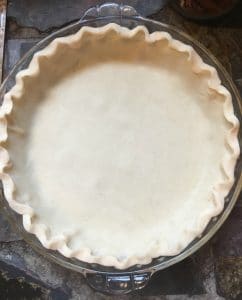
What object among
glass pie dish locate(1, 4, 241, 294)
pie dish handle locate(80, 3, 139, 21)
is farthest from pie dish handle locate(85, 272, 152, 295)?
pie dish handle locate(80, 3, 139, 21)

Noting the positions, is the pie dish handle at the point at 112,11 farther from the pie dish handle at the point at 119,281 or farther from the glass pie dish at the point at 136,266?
the pie dish handle at the point at 119,281

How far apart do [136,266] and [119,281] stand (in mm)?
42

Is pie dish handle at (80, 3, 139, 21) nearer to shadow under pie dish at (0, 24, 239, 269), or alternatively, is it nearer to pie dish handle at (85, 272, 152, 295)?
shadow under pie dish at (0, 24, 239, 269)

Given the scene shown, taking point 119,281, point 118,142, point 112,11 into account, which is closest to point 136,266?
point 119,281

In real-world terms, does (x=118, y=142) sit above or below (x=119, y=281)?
above

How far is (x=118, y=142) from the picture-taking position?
2.71 ft

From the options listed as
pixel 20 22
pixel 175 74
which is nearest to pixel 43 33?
pixel 20 22

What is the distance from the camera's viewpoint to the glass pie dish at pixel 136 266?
2.63ft

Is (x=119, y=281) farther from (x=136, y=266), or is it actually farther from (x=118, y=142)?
(x=118, y=142)

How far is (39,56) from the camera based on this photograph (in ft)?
2.66

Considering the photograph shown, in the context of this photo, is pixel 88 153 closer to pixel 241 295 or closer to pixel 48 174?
pixel 48 174

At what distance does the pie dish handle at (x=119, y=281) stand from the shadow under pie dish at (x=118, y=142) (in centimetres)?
5

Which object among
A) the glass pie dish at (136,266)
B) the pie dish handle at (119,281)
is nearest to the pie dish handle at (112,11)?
the glass pie dish at (136,266)

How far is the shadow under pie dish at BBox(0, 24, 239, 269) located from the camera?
0.80m
